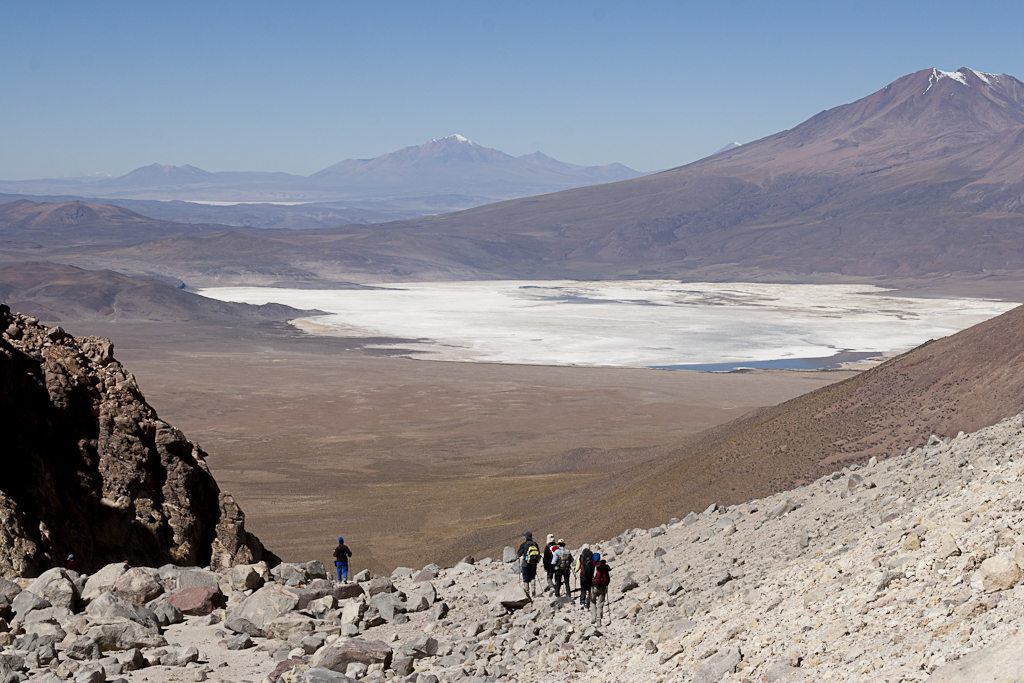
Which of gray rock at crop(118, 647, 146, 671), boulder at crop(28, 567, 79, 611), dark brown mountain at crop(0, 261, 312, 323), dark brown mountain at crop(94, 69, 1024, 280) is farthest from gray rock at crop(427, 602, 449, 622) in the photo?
dark brown mountain at crop(94, 69, 1024, 280)

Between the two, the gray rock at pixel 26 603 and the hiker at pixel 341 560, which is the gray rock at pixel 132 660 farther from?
the hiker at pixel 341 560

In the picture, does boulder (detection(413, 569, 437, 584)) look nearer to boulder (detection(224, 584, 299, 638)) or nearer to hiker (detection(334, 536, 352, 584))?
hiker (detection(334, 536, 352, 584))

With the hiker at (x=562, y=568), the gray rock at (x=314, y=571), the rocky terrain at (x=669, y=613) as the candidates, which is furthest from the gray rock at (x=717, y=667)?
the gray rock at (x=314, y=571)

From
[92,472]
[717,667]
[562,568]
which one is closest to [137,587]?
[92,472]

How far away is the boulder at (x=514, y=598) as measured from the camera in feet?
37.1

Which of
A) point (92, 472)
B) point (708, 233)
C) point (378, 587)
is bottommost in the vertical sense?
point (378, 587)

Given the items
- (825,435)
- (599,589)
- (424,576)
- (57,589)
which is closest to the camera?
(57,589)

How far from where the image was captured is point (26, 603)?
943 cm

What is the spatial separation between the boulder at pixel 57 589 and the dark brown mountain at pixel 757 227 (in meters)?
120

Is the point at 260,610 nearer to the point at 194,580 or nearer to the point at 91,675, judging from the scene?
the point at 194,580

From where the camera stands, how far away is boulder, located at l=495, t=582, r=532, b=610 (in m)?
11.3

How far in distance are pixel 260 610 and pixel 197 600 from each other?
719 mm

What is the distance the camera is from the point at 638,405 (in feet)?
134

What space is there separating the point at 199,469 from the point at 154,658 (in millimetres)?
6984
